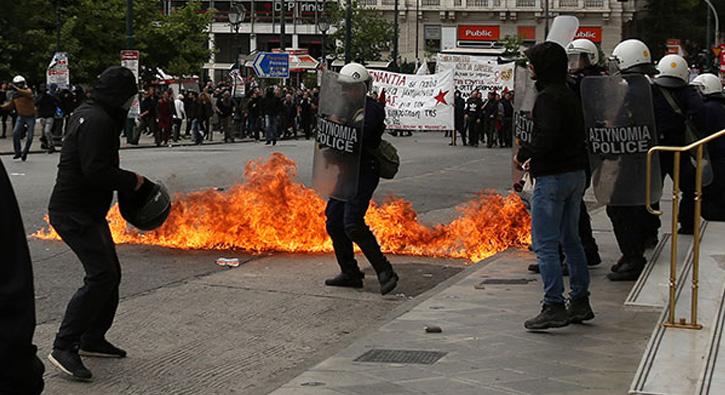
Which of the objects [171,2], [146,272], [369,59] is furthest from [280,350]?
[171,2]

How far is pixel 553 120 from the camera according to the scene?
7.26m

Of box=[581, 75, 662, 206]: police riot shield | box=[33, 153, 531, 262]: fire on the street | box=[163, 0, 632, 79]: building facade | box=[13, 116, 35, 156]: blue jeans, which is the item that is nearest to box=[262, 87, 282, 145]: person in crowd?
box=[13, 116, 35, 156]: blue jeans

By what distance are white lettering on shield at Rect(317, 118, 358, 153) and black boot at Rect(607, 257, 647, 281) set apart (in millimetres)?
2487

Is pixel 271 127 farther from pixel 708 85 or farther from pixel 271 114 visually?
pixel 708 85

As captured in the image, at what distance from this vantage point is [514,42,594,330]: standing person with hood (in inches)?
288

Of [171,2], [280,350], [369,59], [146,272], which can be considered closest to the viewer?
[280,350]

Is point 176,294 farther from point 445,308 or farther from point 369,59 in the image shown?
point 369,59

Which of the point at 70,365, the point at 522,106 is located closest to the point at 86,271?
the point at 70,365

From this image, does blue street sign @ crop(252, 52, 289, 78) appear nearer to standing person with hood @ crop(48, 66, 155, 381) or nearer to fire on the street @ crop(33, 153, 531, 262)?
fire on the street @ crop(33, 153, 531, 262)

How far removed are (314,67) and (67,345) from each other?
4602cm

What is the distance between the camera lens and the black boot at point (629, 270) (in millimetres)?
9586

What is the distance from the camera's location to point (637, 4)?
84562mm

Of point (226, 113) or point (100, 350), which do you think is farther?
point (226, 113)

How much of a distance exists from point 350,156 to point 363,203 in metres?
0.40
